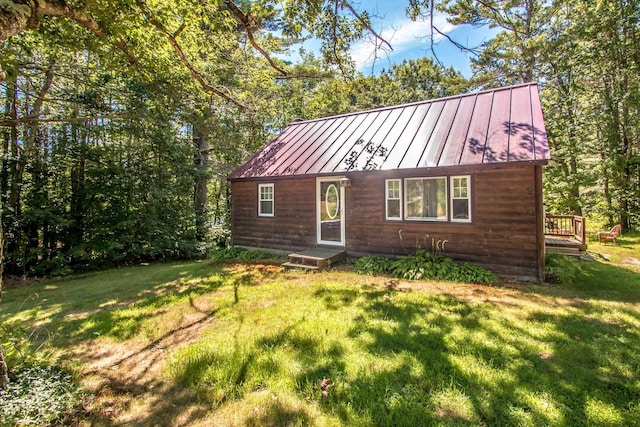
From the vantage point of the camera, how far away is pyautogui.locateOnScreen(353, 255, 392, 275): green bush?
752cm

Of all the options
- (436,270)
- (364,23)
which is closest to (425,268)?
(436,270)

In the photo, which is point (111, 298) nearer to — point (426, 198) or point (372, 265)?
point (372, 265)

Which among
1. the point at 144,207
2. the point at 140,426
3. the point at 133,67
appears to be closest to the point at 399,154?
the point at 133,67

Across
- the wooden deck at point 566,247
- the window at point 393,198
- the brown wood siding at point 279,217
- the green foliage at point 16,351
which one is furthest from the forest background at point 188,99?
the wooden deck at point 566,247

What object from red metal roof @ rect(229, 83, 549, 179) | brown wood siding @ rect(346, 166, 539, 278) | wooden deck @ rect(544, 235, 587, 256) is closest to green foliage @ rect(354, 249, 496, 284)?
brown wood siding @ rect(346, 166, 539, 278)

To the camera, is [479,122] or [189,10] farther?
[479,122]

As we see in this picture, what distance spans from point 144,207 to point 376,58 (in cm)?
1011

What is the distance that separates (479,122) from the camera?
26.0 feet

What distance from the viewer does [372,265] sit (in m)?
7.79

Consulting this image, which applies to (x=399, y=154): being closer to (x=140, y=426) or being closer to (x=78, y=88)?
(x=140, y=426)

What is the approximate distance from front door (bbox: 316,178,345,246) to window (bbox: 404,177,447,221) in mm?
2017

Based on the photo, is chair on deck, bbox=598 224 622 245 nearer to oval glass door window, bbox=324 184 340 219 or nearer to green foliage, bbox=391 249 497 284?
green foliage, bbox=391 249 497 284

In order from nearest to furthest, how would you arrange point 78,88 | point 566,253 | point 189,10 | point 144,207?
point 189,10 < point 566,253 < point 78,88 < point 144,207

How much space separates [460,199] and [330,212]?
3.70 metres
